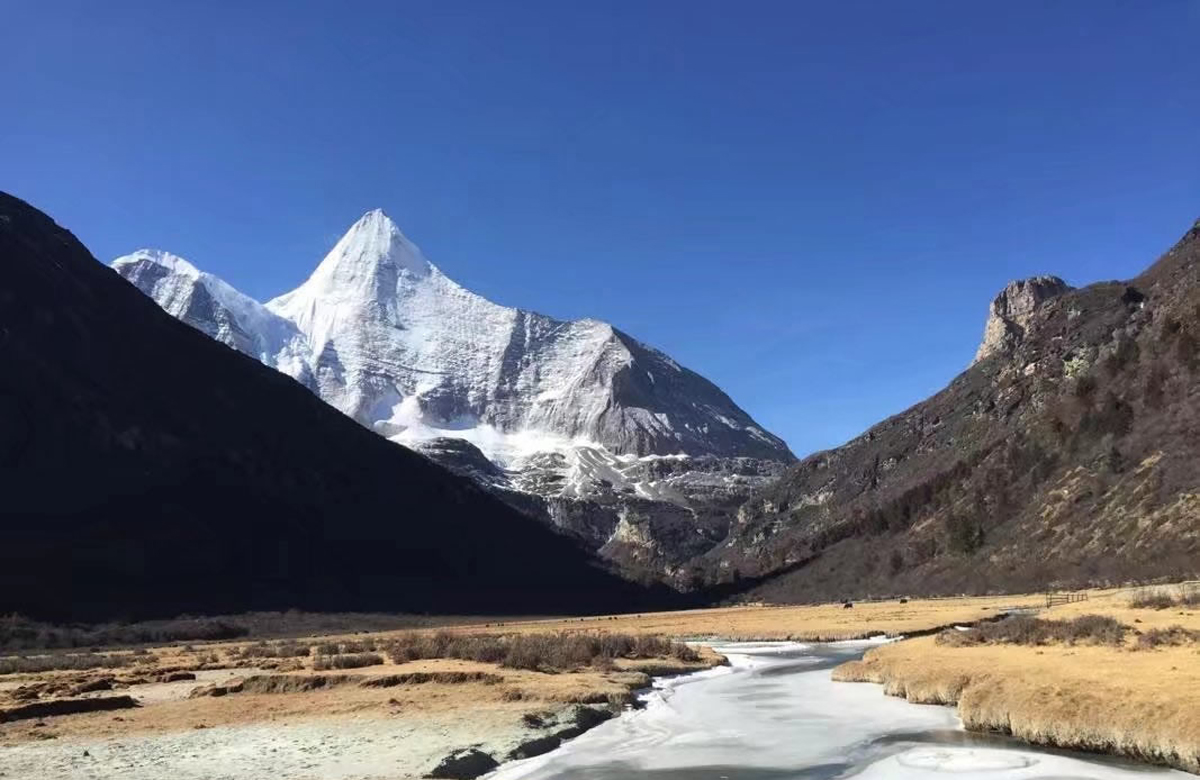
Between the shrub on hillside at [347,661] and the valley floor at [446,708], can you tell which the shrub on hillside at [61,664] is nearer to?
the valley floor at [446,708]

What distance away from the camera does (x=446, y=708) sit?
122ft

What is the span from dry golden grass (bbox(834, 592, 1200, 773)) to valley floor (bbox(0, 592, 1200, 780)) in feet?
0.19

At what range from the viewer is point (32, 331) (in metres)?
Answer: 198

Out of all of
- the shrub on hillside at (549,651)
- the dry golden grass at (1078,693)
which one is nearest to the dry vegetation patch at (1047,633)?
the dry golden grass at (1078,693)

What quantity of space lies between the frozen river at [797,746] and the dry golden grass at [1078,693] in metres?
0.74

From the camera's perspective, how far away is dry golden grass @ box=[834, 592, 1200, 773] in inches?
895

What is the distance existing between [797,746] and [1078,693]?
8.20 meters

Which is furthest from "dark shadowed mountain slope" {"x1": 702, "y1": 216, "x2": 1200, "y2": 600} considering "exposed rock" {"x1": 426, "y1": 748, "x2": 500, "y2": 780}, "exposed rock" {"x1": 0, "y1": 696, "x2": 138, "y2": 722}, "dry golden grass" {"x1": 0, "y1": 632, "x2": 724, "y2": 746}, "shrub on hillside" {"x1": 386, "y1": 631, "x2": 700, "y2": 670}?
"exposed rock" {"x1": 0, "y1": 696, "x2": 138, "y2": 722}

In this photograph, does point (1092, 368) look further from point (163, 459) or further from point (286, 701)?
point (163, 459)

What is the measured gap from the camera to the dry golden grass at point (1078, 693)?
895 inches

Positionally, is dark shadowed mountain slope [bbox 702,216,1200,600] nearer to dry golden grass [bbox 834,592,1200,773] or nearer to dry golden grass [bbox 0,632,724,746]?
dry golden grass [bbox 834,592,1200,773]

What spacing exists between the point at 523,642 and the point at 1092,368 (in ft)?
469

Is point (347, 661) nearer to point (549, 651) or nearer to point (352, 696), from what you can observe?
point (549, 651)

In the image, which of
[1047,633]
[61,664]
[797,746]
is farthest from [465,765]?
[61,664]
